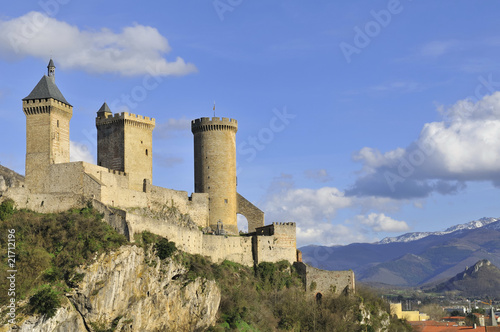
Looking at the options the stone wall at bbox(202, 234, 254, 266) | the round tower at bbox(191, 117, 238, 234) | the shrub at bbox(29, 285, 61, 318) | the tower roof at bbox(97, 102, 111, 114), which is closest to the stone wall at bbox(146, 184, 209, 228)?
the round tower at bbox(191, 117, 238, 234)

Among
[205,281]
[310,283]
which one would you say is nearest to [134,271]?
[205,281]

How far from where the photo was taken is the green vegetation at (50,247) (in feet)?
174

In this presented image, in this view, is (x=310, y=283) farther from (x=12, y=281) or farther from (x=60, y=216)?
(x=12, y=281)

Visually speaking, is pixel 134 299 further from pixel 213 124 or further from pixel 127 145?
pixel 213 124

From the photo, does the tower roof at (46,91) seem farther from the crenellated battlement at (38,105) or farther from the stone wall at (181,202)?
the stone wall at (181,202)

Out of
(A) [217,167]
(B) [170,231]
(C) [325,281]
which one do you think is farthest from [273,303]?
(A) [217,167]

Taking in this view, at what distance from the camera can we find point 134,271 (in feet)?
195

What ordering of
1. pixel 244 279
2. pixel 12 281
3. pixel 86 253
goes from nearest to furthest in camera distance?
pixel 12 281 → pixel 86 253 → pixel 244 279

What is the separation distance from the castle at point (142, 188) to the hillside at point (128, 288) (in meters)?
1.48

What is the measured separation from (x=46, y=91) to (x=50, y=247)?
17.1 metres

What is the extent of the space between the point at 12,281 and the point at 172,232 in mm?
16465

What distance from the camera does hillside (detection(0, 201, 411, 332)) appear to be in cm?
5388

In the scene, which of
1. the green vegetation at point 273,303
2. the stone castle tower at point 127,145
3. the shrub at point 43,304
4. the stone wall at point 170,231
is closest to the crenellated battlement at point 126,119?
the stone castle tower at point 127,145

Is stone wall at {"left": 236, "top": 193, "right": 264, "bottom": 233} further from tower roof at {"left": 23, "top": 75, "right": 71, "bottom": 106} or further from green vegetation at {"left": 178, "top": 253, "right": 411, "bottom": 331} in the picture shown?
tower roof at {"left": 23, "top": 75, "right": 71, "bottom": 106}
